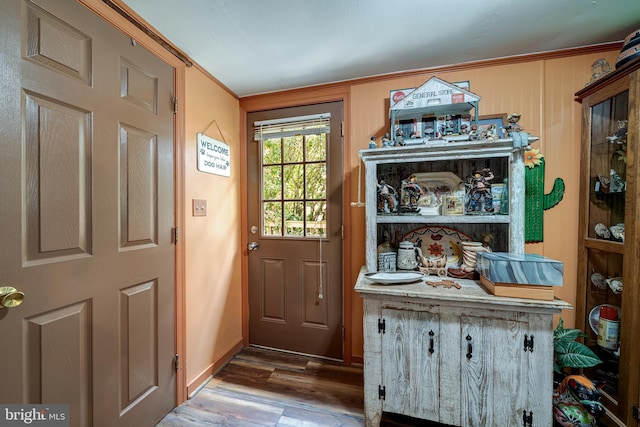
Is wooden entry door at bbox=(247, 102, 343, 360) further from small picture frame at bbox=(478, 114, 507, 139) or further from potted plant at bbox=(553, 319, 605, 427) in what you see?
potted plant at bbox=(553, 319, 605, 427)

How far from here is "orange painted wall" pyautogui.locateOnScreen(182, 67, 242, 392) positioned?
170 cm

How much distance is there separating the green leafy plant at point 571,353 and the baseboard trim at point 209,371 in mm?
2259

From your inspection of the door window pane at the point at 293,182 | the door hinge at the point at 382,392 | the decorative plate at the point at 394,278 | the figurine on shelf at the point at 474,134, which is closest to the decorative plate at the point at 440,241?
the decorative plate at the point at 394,278

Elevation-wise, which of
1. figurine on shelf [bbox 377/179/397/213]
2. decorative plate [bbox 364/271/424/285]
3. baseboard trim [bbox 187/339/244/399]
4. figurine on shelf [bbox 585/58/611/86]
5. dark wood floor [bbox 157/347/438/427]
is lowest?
dark wood floor [bbox 157/347/438/427]

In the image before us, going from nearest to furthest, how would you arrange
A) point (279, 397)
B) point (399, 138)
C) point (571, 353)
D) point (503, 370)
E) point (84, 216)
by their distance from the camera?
point (84, 216) < point (503, 370) < point (571, 353) < point (399, 138) < point (279, 397)

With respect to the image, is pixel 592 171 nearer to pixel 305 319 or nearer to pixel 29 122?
pixel 305 319

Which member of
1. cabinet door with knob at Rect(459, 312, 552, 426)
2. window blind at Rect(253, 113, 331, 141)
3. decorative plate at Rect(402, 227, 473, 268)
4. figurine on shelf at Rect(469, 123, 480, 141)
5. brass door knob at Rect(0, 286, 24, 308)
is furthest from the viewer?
window blind at Rect(253, 113, 331, 141)

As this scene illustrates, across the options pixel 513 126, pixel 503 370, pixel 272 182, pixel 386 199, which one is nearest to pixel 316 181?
pixel 272 182

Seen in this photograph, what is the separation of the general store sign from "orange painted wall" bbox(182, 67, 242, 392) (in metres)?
0.04

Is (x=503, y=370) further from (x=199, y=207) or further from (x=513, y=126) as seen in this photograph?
(x=199, y=207)

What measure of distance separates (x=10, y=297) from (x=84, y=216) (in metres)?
0.38

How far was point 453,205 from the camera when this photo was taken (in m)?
1.56

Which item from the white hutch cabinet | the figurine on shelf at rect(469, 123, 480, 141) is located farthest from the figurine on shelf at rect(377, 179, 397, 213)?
the figurine on shelf at rect(469, 123, 480, 141)

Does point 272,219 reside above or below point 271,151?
below
